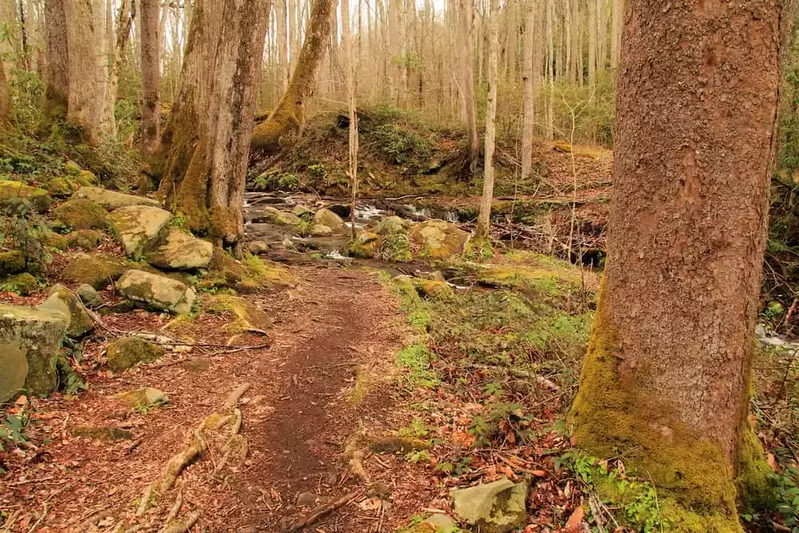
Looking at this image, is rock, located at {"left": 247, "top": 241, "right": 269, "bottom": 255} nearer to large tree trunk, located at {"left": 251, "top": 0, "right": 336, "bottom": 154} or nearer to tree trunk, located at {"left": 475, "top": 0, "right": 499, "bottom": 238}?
large tree trunk, located at {"left": 251, "top": 0, "right": 336, "bottom": 154}

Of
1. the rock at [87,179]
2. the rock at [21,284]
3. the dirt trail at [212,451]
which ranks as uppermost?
the rock at [87,179]

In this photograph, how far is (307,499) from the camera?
113 inches

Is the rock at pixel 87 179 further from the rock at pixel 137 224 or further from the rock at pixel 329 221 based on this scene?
the rock at pixel 329 221

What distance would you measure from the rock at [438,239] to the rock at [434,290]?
3.21m

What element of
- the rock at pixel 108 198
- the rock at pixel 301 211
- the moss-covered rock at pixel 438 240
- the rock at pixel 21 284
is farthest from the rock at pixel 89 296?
the rock at pixel 301 211

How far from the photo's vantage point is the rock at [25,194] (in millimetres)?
5500

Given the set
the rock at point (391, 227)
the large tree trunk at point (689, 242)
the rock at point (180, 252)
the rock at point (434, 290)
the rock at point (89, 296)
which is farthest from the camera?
the rock at point (391, 227)

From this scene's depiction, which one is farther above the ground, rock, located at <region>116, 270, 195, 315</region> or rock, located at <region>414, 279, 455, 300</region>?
rock, located at <region>116, 270, 195, 315</region>

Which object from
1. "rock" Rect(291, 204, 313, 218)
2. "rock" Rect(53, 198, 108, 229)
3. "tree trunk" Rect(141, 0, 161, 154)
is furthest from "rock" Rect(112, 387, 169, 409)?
"rock" Rect(291, 204, 313, 218)

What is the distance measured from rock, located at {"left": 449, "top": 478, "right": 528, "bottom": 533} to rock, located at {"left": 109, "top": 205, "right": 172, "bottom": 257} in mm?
5091

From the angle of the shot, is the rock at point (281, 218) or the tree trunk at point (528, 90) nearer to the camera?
the rock at point (281, 218)

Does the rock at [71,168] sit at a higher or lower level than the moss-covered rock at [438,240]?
higher

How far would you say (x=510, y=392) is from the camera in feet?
13.0

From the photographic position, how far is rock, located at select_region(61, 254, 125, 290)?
5125mm
